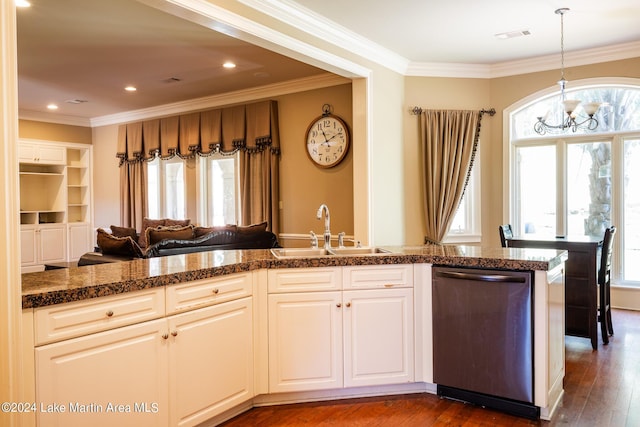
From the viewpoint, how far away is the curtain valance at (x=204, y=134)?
6.68 m

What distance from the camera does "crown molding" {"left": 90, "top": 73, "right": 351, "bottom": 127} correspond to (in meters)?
6.12

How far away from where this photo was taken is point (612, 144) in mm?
5387

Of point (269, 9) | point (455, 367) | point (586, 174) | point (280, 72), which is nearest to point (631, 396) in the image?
point (455, 367)

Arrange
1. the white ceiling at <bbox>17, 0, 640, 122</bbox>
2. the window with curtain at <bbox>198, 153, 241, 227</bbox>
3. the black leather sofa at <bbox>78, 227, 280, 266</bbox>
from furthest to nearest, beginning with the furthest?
the window with curtain at <bbox>198, 153, 241, 227</bbox> → the black leather sofa at <bbox>78, 227, 280, 266</bbox> → the white ceiling at <bbox>17, 0, 640, 122</bbox>

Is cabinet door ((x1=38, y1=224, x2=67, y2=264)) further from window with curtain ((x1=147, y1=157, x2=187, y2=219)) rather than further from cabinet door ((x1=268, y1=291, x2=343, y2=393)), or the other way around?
cabinet door ((x1=268, y1=291, x2=343, y2=393))

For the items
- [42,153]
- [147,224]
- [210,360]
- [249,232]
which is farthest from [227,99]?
[210,360]

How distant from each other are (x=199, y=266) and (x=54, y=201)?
7.55 m

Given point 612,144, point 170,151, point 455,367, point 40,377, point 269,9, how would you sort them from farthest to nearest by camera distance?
1. point 170,151
2. point 612,144
3. point 269,9
4. point 455,367
5. point 40,377

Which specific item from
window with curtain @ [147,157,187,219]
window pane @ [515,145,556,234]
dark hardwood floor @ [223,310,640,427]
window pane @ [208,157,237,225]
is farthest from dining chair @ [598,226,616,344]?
window with curtain @ [147,157,187,219]

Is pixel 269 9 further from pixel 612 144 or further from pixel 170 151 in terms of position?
pixel 170 151

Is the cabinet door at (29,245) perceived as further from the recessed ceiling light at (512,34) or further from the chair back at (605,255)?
the chair back at (605,255)

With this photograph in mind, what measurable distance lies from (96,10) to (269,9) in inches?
57.2

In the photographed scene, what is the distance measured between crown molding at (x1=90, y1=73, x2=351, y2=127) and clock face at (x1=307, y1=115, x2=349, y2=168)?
0.47m

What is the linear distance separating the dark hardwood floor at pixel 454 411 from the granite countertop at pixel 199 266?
34.1 inches
